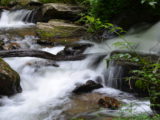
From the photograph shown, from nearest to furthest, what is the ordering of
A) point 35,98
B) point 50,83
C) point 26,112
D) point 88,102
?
point 26,112
point 88,102
point 35,98
point 50,83

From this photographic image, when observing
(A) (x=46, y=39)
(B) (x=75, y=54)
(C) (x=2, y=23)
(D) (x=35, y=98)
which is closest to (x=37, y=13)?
(C) (x=2, y=23)

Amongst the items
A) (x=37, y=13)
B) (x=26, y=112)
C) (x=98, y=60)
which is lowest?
(x=26, y=112)

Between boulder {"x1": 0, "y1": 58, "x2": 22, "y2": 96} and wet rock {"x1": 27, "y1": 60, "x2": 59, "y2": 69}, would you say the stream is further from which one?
boulder {"x1": 0, "y1": 58, "x2": 22, "y2": 96}

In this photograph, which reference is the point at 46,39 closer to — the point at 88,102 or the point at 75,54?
the point at 75,54

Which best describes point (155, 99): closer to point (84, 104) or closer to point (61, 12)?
point (84, 104)

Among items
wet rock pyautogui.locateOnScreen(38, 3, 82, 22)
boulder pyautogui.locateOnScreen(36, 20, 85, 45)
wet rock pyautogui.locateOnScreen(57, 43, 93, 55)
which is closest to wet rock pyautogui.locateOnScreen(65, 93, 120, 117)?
wet rock pyautogui.locateOnScreen(57, 43, 93, 55)

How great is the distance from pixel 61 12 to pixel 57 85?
23.8 ft

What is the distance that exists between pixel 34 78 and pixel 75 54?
1.85 m

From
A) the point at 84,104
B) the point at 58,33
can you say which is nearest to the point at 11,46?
the point at 58,33

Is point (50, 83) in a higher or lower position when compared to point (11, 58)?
lower

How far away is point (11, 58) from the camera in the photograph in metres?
7.28

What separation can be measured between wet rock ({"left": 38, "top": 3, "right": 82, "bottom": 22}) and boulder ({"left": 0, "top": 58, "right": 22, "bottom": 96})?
762 cm

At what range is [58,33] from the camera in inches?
413

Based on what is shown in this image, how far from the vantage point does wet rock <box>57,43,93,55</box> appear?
7.95m
